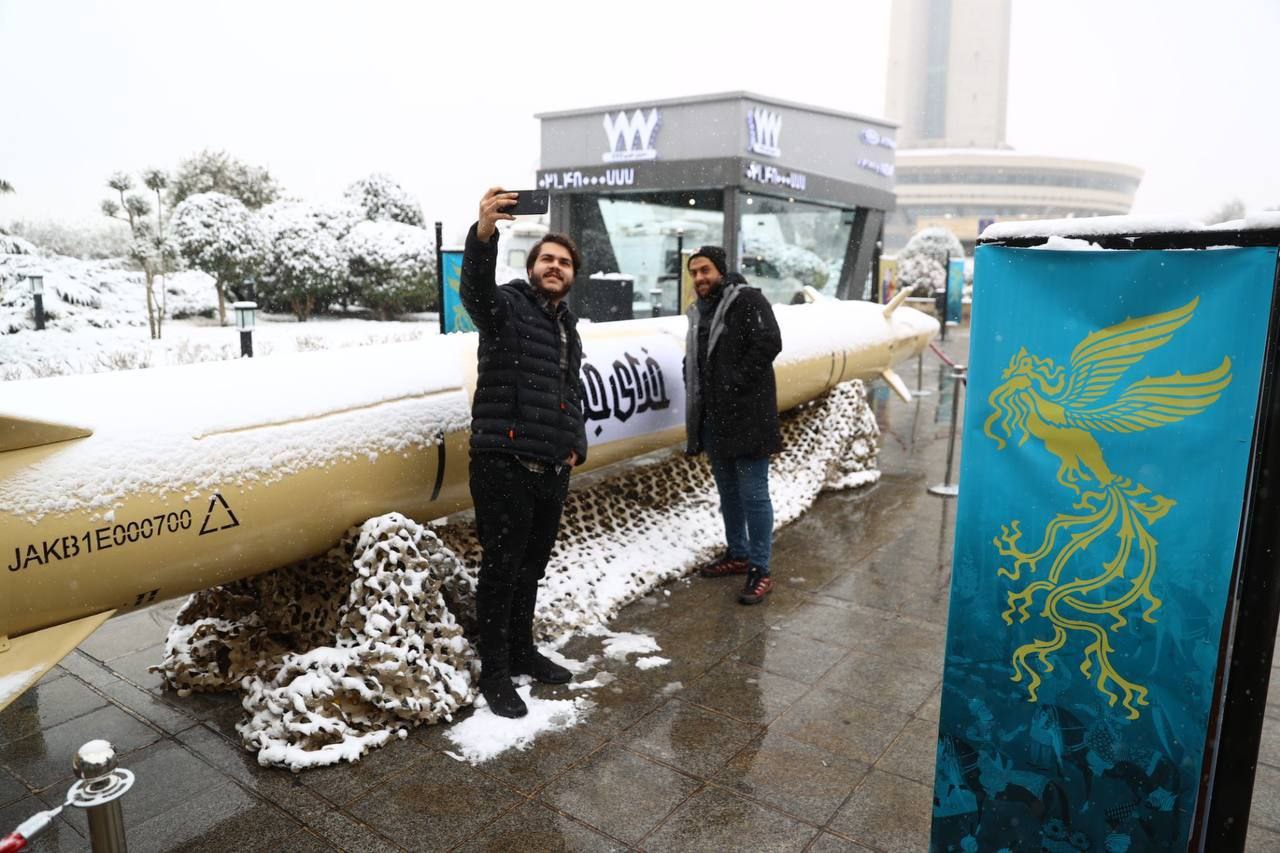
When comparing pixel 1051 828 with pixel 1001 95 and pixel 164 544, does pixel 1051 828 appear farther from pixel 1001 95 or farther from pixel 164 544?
pixel 1001 95

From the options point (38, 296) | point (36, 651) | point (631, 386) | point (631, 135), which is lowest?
point (36, 651)

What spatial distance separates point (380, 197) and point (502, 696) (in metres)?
13.1

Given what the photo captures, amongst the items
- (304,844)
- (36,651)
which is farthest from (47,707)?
(304,844)

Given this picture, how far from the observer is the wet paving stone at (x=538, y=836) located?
106 inches

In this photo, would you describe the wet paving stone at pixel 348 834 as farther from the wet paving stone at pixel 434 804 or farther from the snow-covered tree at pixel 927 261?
the snow-covered tree at pixel 927 261

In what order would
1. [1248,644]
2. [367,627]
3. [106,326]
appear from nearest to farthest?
[1248,644] < [367,627] < [106,326]

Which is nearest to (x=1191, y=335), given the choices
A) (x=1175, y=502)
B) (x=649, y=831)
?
(x=1175, y=502)

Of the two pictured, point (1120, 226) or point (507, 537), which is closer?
point (1120, 226)

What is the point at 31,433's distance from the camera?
2770 mm

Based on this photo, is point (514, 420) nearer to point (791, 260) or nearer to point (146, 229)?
point (146, 229)

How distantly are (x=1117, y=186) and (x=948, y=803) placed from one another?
11844 cm

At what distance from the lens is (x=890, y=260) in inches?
896

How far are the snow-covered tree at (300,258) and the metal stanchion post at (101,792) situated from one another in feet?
37.5

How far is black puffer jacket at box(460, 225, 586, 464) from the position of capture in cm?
334
